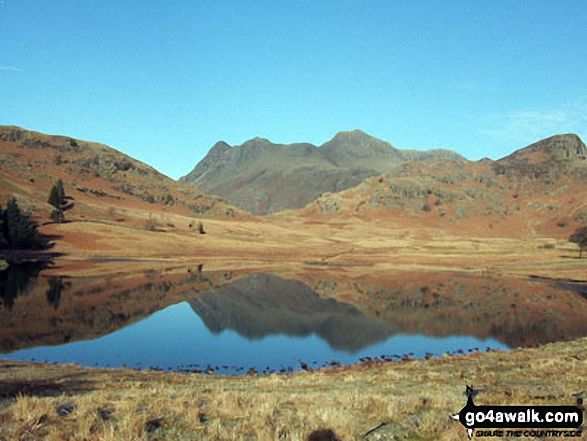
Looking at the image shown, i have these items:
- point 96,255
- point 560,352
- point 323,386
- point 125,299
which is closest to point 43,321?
point 125,299

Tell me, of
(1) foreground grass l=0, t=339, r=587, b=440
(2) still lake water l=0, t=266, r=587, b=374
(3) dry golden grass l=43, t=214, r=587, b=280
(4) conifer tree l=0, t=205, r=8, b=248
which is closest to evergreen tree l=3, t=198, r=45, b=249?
(4) conifer tree l=0, t=205, r=8, b=248

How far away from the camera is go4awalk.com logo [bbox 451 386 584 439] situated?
9.41 m

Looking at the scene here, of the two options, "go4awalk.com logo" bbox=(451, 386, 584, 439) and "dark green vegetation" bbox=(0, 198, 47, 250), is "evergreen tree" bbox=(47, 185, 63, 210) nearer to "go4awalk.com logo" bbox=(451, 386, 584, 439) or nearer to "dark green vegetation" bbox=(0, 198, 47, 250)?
"dark green vegetation" bbox=(0, 198, 47, 250)

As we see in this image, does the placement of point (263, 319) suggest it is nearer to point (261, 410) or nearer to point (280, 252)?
point (261, 410)

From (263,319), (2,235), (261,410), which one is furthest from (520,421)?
(2,235)

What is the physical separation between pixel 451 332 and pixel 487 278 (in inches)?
1624

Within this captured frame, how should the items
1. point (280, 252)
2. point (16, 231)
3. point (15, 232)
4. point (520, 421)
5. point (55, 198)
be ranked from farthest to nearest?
point (55, 198)
point (280, 252)
point (15, 232)
point (16, 231)
point (520, 421)

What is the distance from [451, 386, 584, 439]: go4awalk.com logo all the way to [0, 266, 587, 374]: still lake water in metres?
23.3

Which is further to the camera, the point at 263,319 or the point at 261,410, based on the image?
the point at 263,319

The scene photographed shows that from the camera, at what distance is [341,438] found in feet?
32.7

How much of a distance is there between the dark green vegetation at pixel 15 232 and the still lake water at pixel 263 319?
100ft

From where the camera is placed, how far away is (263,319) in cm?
5184

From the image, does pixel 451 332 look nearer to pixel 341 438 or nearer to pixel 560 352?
pixel 560 352

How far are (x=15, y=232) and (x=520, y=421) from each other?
4360 inches
